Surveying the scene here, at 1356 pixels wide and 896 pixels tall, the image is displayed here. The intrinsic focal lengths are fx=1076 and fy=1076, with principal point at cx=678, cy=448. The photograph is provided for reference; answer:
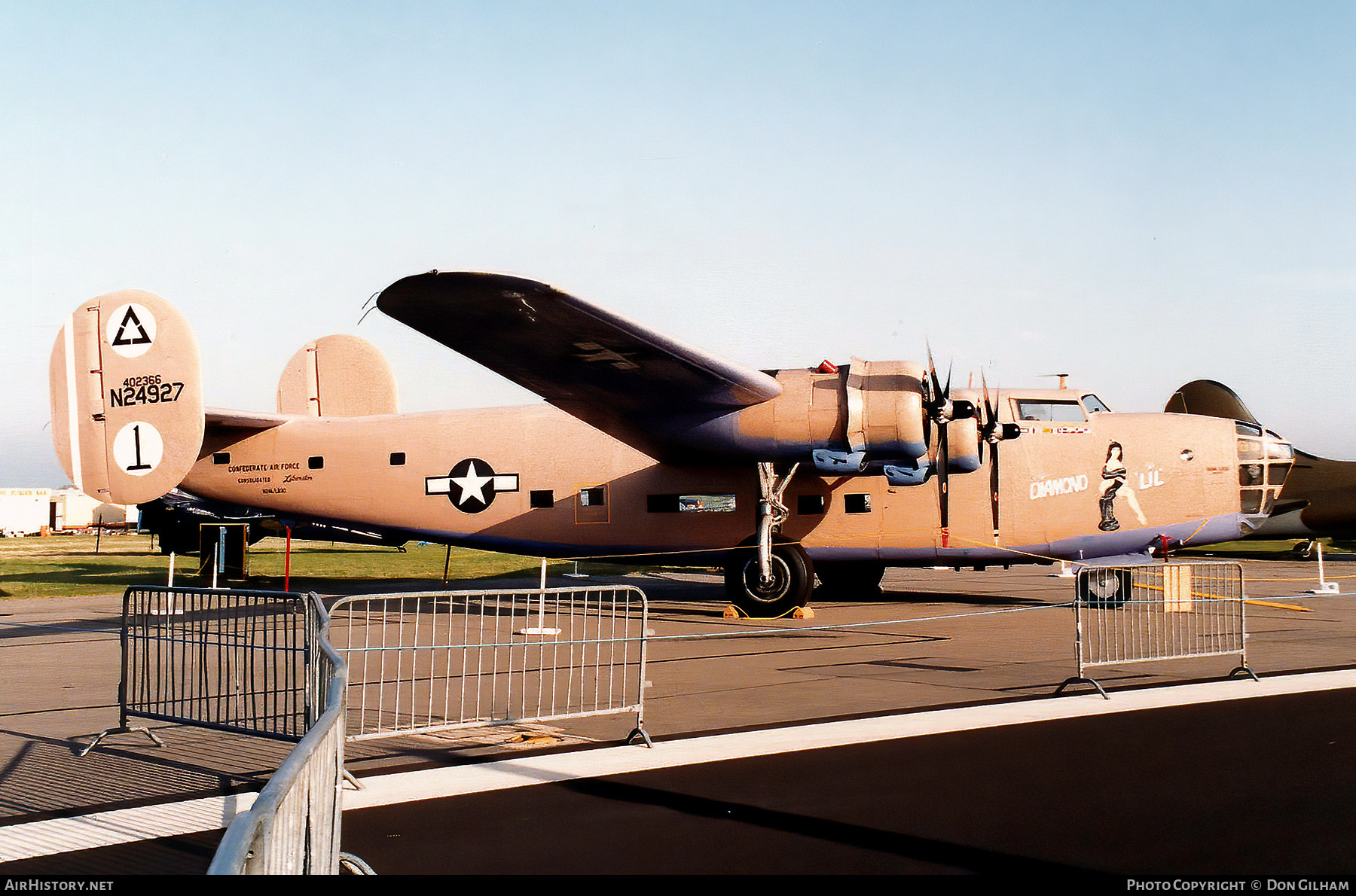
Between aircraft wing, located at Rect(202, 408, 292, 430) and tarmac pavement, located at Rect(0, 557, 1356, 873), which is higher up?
aircraft wing, located at Rect(202, 408, 292, 430)

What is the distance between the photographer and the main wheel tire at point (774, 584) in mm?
15852

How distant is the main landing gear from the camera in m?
15.8

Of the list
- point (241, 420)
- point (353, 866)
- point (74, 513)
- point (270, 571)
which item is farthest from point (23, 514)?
point (353, 866)

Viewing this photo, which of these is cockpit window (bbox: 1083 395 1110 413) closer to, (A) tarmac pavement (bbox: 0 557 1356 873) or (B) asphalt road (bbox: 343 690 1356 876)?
(A) tarmac pavement (bbox: 0 557 1356 873)

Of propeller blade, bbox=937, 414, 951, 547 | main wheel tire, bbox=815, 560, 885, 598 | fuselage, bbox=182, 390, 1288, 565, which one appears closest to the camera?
propeller blade, bbox=937, 414, 951, 547

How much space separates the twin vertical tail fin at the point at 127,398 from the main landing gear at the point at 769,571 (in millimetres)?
7978

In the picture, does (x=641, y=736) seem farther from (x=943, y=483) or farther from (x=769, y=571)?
(x=943, y=483)

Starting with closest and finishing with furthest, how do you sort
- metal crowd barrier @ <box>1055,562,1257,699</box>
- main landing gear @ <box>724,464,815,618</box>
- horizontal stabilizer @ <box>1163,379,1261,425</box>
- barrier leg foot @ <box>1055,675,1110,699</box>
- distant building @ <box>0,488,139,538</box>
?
barrier leg foot @ <box>1055,675,1110,699</box> < metal crowd barrier @ <box>1055,562,1257,699</box> < main landing gear @ <box>724,464,815,618</box> < horizontal stabilizer @ <box>1163,379,1261,425</box> < distant building @ <box>0,488,139,538</box>

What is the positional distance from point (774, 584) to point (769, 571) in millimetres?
270

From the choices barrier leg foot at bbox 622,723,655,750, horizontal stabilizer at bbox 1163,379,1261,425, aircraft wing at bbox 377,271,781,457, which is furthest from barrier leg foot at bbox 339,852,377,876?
horizontal stabilizer at bbox 1163,379,1261,425

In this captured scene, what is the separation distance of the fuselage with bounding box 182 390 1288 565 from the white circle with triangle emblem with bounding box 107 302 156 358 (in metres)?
3.56

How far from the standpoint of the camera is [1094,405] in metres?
17.0

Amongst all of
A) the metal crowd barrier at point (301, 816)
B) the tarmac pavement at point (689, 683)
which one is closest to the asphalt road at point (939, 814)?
the metal crowd barrier at point (301, 816)

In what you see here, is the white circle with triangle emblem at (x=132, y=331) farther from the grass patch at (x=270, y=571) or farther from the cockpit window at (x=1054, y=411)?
the cockpit window at (x=1054, y=411)
